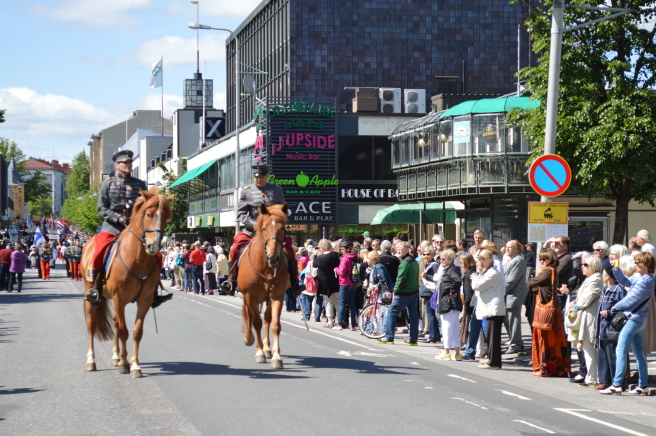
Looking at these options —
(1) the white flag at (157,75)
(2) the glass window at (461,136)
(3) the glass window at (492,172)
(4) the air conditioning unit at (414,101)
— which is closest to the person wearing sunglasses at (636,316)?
(3) the glass window at (492,172)

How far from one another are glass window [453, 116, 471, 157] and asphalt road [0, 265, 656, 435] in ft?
62.0

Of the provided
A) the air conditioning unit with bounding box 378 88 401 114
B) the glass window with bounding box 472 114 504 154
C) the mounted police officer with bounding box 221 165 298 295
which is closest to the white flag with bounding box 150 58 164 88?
the air conditioning unit with bounding box 378 88 401 114

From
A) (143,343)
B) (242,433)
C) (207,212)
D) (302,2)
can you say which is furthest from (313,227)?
(242,433)

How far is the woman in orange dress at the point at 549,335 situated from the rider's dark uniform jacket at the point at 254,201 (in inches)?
149

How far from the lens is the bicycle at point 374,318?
17.9 meters

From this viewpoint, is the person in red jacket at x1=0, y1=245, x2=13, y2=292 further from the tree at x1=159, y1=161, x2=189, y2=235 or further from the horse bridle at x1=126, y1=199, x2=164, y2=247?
the tree at x1=159, y1=161, x2=189, y2=235

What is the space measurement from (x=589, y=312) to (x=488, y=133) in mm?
22311

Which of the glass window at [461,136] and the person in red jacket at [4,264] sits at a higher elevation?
the glass window at [461,136]

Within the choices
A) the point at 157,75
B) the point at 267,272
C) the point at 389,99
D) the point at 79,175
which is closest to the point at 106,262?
the point at 267,272

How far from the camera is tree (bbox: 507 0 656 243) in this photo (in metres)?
22.3

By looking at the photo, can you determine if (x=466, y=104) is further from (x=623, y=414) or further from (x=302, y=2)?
(x=302, y=2)

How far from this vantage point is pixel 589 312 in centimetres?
1195

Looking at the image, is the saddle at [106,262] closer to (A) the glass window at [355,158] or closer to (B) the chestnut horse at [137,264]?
(B) the chestnut horse at [137,264]

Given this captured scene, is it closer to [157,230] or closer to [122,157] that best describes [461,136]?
[122,157]
